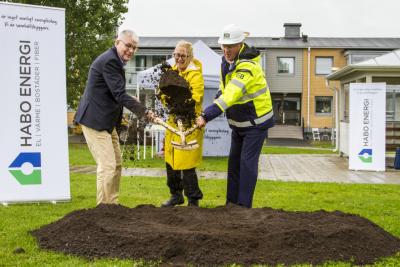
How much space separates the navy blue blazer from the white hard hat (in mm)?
1159

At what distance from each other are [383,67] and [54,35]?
11.8 meters

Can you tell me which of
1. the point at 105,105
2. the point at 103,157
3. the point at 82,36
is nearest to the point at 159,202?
the point at 103,157

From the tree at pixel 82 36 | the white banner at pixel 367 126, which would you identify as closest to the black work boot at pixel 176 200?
the white banner at pixel 367 126

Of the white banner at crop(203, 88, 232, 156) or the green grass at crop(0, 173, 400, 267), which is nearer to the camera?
the green grass at crop(0, 173, 400, 267)

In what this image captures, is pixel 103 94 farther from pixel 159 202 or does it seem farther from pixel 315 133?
pixel 315 133

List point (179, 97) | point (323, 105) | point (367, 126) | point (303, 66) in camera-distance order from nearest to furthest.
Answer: point (179, 97)
point (367, 126)
point (303, 66)
point (323, 105)

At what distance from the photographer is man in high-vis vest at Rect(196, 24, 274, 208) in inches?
242

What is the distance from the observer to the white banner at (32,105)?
7.64m

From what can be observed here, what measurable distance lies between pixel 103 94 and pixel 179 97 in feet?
2.80

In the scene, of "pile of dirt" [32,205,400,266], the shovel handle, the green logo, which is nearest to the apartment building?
the green logo

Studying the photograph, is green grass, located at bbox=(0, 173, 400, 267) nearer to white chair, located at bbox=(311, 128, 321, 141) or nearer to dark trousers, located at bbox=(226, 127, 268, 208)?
dark trousers, located at bbox=(226, 127, 268, 208)

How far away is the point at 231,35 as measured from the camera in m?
6.22

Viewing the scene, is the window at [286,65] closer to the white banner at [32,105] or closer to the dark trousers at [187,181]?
the white banner at [32,105]

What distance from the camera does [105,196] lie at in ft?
21.4
